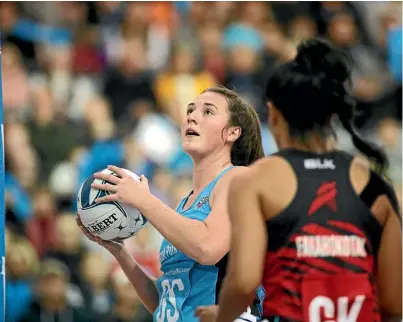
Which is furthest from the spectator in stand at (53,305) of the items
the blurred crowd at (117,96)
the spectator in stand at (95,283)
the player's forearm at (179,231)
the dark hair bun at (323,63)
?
the dark hair bun at (323,63)

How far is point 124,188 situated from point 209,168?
1.96ft

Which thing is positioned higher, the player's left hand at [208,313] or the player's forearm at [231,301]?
the player's forearm at [231,301]

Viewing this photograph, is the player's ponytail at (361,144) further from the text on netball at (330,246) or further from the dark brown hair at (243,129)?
the dark brown hair at (243,129)

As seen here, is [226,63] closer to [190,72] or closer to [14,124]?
[190,72]

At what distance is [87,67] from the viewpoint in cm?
928

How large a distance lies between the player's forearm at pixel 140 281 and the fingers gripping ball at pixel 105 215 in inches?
12.1

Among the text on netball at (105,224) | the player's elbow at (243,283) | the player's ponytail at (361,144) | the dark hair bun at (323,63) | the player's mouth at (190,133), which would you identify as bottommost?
the player's elbow at (243,283)

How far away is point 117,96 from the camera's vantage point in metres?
9.12

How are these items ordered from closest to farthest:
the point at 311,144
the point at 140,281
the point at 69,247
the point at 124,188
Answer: the point at 311,144 < the point at 124,188 < the point at 140,281 < the point at 69,247

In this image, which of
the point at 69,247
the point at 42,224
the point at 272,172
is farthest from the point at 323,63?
the point at 42,224

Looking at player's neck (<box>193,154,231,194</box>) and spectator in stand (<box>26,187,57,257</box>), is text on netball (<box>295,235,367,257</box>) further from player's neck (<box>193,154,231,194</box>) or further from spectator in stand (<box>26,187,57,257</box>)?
spectator in stand (<box>26,187,57,257</box>)

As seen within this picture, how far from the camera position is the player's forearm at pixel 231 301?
9.57 ft

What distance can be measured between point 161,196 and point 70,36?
2.40 m

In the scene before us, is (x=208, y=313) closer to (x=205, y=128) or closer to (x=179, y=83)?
(x=205, y=128)
